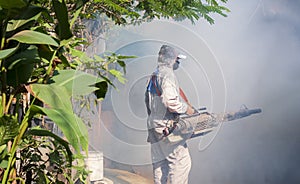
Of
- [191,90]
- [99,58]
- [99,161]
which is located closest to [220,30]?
[191,90]

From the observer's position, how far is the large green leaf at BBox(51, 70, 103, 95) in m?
0.73

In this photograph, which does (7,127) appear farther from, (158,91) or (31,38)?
(158,91)

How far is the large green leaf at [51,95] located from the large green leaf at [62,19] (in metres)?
0.10

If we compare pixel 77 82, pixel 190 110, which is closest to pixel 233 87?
pixel 190 110

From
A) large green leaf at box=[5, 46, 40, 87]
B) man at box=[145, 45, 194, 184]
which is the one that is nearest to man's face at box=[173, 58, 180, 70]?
man at box=[145, 45, 194, 184]

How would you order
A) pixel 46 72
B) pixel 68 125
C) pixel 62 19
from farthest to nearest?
pixel 46 72 < pixel 62 19 < pixel 68 125

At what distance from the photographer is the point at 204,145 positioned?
2.48 ft

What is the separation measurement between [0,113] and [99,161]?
9.9 inches

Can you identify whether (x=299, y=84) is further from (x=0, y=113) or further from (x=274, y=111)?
(x=0, y=113)

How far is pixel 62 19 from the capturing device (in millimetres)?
643

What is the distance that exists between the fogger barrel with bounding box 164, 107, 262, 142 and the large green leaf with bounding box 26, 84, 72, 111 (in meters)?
0.22

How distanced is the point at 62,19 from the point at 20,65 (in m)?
0.12

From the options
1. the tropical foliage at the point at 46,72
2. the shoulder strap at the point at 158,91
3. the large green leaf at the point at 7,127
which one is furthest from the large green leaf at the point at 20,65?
the shoulder strap at the point at 158,91

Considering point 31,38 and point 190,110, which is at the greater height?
point 31,38
